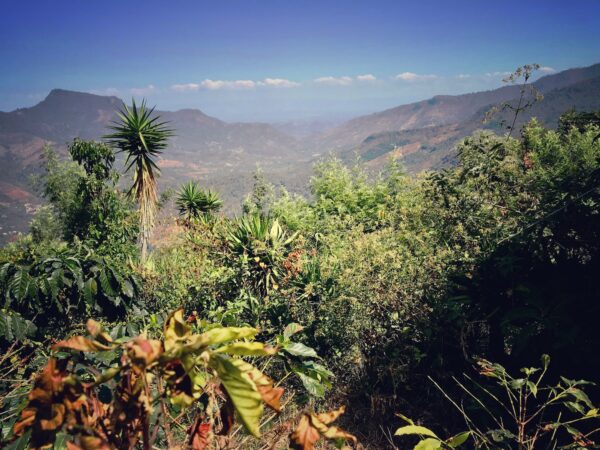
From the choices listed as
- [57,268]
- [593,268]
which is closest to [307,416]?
[593,268]

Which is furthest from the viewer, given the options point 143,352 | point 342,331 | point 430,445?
point 342,331

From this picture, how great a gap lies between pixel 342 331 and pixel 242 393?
4015 millimetres

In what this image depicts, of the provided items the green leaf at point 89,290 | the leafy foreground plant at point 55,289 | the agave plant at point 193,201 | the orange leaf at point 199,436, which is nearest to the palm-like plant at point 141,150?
the agave plant at point 193,201

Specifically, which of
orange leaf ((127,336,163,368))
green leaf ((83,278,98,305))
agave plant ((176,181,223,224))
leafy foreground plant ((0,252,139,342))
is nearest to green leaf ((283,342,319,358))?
orange leaf ((127,336,163,368))

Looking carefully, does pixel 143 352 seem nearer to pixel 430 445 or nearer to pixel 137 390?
pixel 137 390

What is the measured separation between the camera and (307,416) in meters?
0.67

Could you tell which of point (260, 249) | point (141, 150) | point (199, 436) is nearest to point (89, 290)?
point (199, 436)

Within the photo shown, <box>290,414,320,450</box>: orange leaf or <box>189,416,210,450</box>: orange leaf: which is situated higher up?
<box>290,414,320,450</box>: orange leaf

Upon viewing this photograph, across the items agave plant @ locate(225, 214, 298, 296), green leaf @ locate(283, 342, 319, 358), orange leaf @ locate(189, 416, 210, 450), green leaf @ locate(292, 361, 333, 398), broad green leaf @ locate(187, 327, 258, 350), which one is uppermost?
broad green leaf @ locate(187, 327, 258, 350)

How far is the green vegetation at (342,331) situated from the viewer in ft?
1.97

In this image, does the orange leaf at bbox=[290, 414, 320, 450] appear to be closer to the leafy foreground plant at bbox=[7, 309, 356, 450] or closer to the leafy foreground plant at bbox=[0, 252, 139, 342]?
the leafy foreground plant at bbox=[7, 309, 356, 450]

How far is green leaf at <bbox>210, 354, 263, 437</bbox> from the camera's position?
1.82 feet

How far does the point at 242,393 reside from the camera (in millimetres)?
562

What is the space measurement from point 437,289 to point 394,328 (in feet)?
2.35
